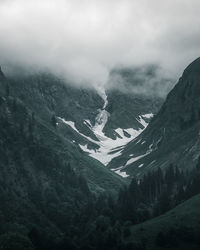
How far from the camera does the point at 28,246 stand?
154 m

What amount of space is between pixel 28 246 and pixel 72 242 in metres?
16.7

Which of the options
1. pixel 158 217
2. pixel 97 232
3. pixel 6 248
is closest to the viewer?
pixel 6 248

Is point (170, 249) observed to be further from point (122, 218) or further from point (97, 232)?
point (122, 218)

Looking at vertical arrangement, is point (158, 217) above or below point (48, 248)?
above

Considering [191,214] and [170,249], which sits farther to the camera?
[191,214]

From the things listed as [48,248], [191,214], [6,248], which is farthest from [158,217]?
[6,248]

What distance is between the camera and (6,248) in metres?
149

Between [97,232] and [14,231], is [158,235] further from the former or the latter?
[14,231]

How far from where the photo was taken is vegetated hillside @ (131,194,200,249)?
531ft

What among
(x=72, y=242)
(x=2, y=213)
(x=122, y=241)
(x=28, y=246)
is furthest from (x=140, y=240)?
(x=2, y=213)

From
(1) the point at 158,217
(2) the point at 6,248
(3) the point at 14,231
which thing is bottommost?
(2) the point at 6,248

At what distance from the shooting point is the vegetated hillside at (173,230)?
16188cm

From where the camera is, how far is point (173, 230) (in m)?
167

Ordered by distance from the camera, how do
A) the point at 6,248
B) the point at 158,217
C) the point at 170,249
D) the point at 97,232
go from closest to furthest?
the point at 6,248, the point at 170,249, the point at 97,232, the point at 158,217
